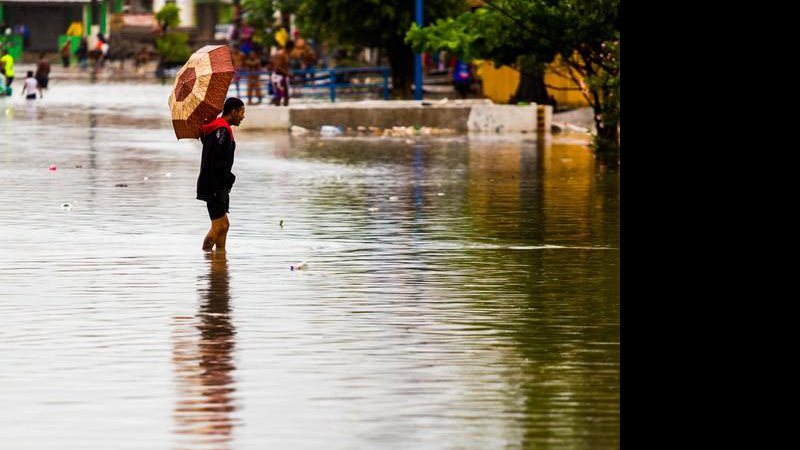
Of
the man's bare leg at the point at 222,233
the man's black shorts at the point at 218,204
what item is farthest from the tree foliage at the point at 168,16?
the man's black shorts at the point at 218,204

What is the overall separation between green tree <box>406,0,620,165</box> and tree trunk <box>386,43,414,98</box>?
624 inches

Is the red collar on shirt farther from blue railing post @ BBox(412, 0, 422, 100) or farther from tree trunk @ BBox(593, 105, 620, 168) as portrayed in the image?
blue railing post @ BBox(412, 0, 422, 100)

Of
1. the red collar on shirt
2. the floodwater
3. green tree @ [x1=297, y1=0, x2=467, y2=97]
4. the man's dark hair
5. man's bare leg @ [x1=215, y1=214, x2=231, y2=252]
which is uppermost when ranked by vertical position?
green tree @ [x1=297, y1=0, x2=467, y2=97]

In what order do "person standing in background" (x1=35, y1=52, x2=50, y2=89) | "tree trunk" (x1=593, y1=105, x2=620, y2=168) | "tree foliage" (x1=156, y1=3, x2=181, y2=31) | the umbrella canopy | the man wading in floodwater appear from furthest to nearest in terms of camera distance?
"tree foliage" (x1=156, y1=3, x2=181, y2=31) < "person standing in background" (x1=35, y1=52, x2=50, y2=89) < "tree trunk" (x1=593, y1=105, x2=620, y2=168) < the umbrella canopy < the man wading in floodwater

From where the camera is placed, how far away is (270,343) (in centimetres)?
1098

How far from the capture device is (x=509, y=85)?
1912 inches

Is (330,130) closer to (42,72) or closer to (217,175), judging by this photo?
(42,72)

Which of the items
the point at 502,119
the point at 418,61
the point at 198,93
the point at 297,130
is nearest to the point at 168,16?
the point at 418,61

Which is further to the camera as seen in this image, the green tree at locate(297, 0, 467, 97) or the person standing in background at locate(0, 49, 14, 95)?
the person standing in background at locate(0, 49, 14, 95)

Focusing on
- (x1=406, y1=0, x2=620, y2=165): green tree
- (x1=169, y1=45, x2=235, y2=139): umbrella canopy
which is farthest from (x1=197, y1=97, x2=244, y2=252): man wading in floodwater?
(x1=406, y1=0, x2=620, y2=165): green tree

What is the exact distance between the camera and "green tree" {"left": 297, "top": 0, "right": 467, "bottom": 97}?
47.0m

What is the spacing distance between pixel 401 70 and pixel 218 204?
3367 cm
